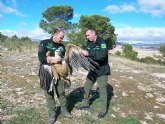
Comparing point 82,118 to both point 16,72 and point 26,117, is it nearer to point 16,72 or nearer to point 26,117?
point 26,117

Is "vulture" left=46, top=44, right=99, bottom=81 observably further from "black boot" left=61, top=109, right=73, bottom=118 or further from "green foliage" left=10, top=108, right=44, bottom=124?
"green foliage" left=10, top=108, right=44, bottom=124

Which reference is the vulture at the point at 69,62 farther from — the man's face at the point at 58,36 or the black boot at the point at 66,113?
the black boot at the point at 66,113

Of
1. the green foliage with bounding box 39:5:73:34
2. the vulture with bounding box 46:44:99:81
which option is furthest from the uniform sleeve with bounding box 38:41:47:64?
the green foliage with bounding box 39:5:73:34

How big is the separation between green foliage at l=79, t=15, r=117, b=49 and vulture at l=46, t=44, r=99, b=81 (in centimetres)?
3011

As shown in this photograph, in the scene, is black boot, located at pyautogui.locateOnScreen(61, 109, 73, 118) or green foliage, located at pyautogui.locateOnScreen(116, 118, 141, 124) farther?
green foliage, located at pyautogui.locateOnScreen(116, 118, 141, 124)

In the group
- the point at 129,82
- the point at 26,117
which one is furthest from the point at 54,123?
the point at 129,82

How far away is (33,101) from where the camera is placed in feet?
28.0

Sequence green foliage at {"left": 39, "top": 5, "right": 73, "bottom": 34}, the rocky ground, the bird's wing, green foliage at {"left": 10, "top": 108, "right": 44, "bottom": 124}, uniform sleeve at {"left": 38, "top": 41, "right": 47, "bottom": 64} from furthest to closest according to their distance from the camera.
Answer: green foliage at {"left": 39, "top": 5, "right": 73, "bottom": 34}
the rocky ground
green foliage at {"left": 10, "top": 108, "right": 44, "bottom": 124}
the bird's wing
uniform sleeve at {"left": 38, "top": 41, "right": 47, "bottom": 64}

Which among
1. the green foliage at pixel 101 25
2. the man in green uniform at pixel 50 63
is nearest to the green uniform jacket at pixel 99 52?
the man in green uniform at pixel 50 63

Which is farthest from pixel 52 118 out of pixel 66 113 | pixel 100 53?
pixel 100 53

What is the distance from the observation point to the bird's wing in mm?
6918

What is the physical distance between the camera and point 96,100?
896 centimetres

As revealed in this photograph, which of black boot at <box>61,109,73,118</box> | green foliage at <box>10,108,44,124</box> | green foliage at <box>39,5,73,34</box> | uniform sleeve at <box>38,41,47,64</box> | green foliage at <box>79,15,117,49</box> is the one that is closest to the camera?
uniform sleeve at <box>38,41,47,64</box>

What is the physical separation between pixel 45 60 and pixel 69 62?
29.7 inches
